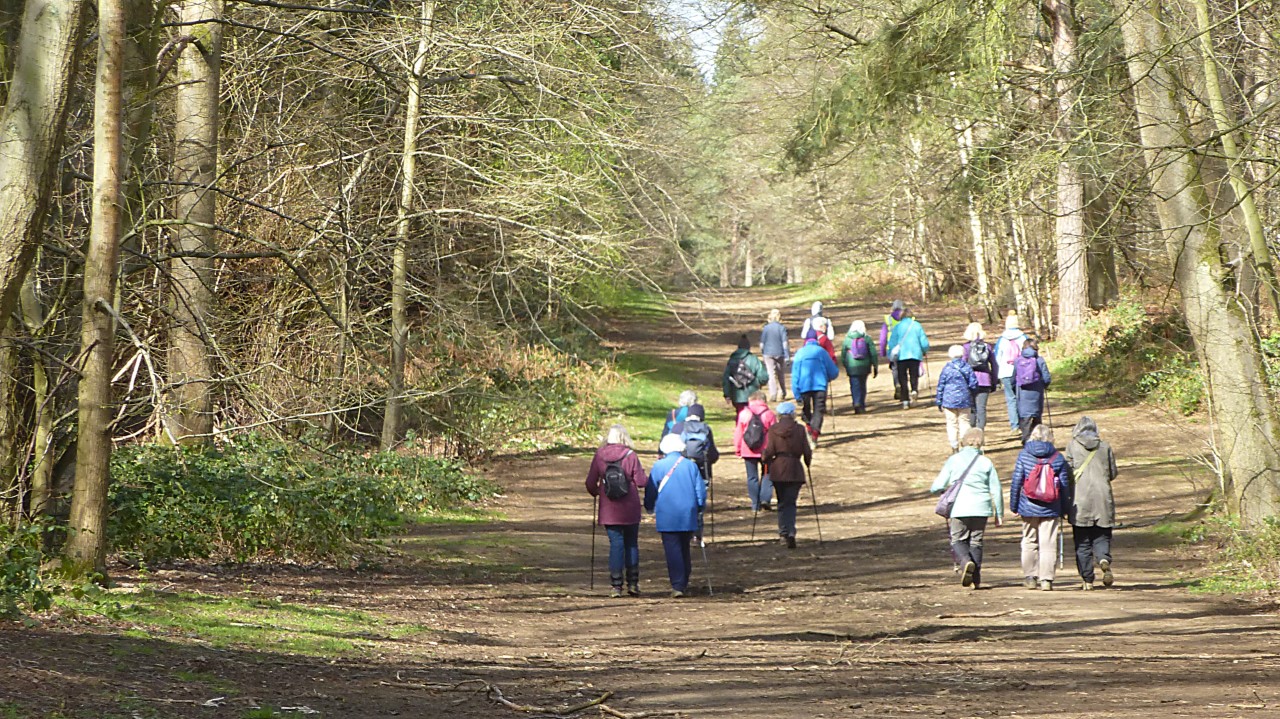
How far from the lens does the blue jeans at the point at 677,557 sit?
41.2ft

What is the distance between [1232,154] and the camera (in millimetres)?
11898

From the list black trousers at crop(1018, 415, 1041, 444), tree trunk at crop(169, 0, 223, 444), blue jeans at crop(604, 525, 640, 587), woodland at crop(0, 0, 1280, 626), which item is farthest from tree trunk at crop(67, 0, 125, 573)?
black trousers at crop(1018, 415, 1041, 444)

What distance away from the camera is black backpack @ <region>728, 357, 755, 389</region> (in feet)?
66.7

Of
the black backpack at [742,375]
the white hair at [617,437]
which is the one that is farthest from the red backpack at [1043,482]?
the black backpack at [742,375]

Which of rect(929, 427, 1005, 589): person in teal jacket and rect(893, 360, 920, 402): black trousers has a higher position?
rect(893, 360, 920, 402): black trousers

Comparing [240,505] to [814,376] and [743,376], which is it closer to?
[743,376]

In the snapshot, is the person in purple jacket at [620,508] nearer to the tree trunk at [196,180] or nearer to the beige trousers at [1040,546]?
the beige trousers at [1040,546]

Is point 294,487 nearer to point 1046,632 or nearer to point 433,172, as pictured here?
point 1046,632

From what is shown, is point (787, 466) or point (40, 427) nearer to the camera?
point (40, 427)

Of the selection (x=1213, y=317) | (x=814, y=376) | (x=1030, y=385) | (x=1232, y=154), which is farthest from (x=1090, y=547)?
(x=814, y=376)

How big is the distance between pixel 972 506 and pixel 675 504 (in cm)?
270

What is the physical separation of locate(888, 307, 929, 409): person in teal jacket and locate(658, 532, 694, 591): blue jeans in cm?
1184

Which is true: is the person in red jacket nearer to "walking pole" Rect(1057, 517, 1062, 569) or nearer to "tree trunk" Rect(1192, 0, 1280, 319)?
"walking pole" Rect(1057, 517, 1062, 569)

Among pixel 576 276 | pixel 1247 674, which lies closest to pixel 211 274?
pixel 576 276
